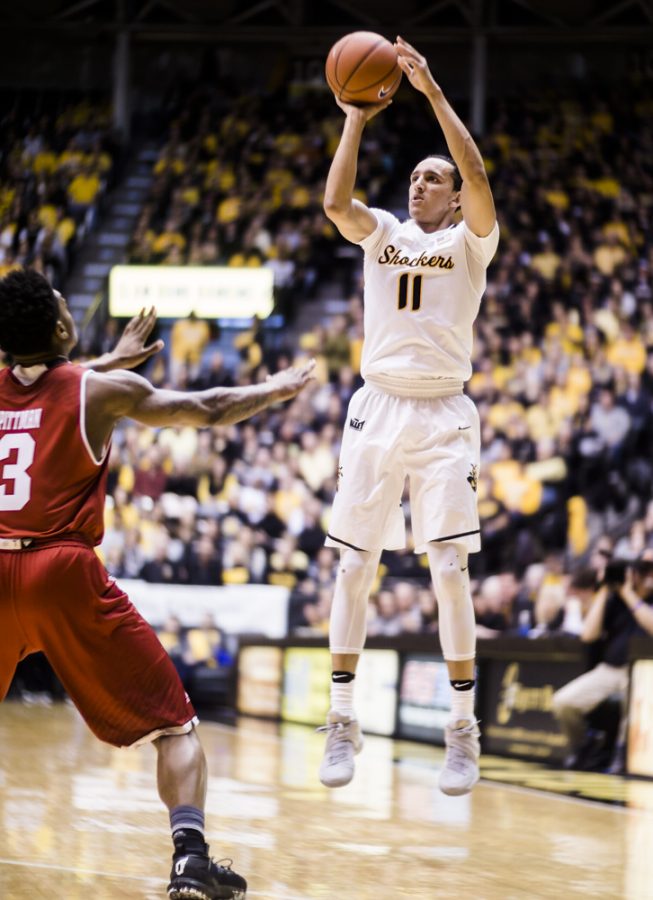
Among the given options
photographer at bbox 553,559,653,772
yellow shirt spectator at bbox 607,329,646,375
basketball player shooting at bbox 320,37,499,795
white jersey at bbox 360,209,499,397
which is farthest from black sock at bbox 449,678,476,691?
yellow shirt spectator at bbox 607,329,646,375

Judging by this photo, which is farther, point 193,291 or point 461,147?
point 193,291

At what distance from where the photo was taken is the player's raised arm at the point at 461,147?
5434mm

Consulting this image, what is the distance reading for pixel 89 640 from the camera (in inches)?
184

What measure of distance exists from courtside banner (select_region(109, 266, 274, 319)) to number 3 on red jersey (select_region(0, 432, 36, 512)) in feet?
41.9

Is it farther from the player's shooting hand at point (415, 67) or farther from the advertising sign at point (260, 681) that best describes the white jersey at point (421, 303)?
the advertising sign at point (260, 681)

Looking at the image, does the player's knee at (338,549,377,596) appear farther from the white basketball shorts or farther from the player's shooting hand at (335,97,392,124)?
the player's shooting hand at (335,97,392,124)

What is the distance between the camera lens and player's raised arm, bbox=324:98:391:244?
18.2 ft

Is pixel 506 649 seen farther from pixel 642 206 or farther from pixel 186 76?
pixel 186 76

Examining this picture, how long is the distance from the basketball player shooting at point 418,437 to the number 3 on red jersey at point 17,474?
158 centimetres

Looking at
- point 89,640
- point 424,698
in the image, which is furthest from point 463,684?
point 424,698

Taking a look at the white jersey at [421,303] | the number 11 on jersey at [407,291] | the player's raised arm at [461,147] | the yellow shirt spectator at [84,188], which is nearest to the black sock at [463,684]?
the white jersey at [421,303]

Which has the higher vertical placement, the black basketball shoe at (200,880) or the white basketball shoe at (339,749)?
the white basketball shoe at (339,749)

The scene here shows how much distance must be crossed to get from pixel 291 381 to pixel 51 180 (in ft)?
52.8

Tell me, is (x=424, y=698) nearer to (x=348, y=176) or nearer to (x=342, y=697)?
(x=342, y=697)
